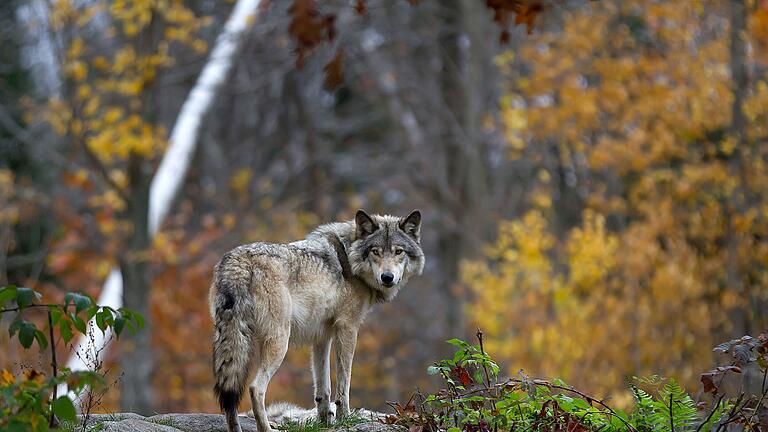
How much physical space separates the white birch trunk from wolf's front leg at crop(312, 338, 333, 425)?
8894 mm

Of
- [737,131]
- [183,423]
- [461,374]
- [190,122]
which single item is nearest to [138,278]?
[190,122]

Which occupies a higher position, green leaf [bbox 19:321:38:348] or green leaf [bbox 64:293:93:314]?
green leaf [bbox 64:293:93:314]

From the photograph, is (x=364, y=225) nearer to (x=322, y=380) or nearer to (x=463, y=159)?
(x=322, y=380)

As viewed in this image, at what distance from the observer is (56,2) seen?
15.8 meters

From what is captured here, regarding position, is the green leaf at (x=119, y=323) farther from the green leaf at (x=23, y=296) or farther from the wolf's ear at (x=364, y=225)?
the wolf's ear at (x=364, y=225)

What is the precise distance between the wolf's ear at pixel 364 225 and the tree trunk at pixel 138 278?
7924 mm

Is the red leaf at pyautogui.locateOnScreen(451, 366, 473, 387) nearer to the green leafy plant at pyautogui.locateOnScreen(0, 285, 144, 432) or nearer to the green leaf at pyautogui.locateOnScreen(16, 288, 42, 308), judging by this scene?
the green leafy plant at pyautogui.locateOnScreen(0, 285, 144, 432)

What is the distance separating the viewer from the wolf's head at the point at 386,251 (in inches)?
334

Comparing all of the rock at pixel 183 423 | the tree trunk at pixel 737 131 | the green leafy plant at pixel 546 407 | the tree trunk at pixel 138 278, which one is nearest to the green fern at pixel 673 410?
the green leafy plant at pixel 546 407

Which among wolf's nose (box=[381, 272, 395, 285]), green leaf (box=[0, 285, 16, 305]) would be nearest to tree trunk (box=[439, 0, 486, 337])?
wolf's nose (box=[381, 272, 395, 285])

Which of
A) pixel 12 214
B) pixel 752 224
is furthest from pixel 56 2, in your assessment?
pixel 752 224

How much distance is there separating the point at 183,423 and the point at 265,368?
0.95 meters

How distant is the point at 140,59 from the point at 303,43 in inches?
389

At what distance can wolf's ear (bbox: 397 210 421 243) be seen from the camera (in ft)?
29.6
